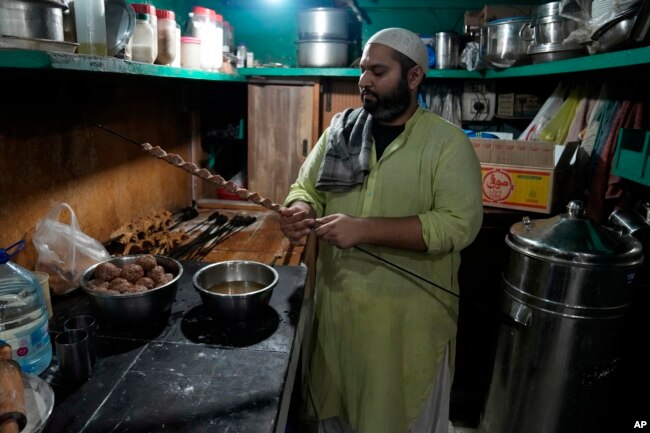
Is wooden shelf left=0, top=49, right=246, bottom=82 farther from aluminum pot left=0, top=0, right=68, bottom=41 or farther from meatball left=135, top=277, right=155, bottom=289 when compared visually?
meatball left=135, top=277, right=155, bottom=289

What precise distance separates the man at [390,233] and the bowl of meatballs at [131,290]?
1.92 feet

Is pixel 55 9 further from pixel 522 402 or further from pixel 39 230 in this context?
pixel 522 402

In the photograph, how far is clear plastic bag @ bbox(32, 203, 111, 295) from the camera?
2.06 m

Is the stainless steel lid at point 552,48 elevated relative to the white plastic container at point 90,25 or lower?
elevated

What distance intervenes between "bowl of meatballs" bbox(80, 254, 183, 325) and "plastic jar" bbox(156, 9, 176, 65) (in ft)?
3.55

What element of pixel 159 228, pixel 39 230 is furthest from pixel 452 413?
pixel 39 230

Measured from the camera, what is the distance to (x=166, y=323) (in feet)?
6.30

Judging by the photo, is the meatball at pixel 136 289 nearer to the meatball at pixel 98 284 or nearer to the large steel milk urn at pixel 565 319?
the meatball at pixel 98 284

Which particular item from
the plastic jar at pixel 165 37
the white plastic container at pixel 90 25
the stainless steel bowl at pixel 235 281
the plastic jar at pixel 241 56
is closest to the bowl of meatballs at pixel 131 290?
the stainless steel bowl at pixel 235 281

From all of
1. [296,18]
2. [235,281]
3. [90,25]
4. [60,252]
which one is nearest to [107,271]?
[60,252]

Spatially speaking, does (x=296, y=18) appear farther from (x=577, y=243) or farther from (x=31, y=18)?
(x=31, y=18)

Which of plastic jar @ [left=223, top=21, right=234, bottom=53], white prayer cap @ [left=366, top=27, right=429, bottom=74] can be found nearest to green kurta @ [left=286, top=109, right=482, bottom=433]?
white prayer cap @ [left=366, top=27, right=429, bottom=74]

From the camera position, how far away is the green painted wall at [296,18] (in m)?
4.57

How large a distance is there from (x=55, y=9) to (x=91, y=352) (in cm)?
111
